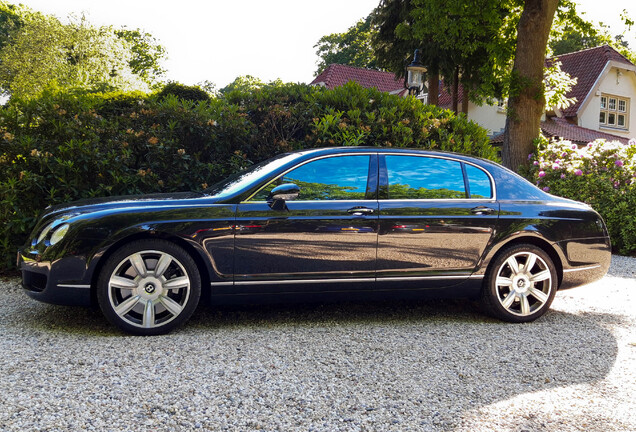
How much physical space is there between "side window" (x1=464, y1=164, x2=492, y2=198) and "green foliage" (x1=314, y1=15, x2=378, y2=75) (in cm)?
4125

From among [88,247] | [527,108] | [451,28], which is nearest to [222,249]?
[88,247]

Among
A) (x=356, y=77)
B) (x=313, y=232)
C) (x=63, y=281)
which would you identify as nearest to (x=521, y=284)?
(x=313, y=232)

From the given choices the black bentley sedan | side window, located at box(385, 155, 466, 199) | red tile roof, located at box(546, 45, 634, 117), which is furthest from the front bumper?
red tile roof, located at box(546, 45, 634, 117)

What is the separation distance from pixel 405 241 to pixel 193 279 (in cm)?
179

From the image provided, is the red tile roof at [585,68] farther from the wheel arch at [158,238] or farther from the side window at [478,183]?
the wheel arch at [158,238]

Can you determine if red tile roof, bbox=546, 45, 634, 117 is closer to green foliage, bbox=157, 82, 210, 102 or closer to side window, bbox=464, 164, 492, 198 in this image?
green foliage, bbox=157, 82, 210, 102

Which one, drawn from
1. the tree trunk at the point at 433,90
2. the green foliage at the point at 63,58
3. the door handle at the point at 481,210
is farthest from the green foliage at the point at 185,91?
the green foliage at the point at 63,58

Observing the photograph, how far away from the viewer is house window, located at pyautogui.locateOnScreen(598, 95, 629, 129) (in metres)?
29.5

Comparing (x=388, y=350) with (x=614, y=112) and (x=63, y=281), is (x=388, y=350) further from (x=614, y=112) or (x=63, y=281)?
(x=614, y=112)

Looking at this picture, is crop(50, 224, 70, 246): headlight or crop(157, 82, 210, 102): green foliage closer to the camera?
crop(50, 224, 70, 246): headlight

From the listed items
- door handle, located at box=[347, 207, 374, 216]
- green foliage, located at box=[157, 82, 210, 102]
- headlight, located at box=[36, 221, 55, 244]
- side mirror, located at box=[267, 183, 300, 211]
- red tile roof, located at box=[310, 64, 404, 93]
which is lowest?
headlight, located at box=[36, 221, 55, 244]

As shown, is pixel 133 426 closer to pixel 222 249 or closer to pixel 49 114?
pixel 222 249

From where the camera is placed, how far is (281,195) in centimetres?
432

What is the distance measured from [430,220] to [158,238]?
227 centimetres
